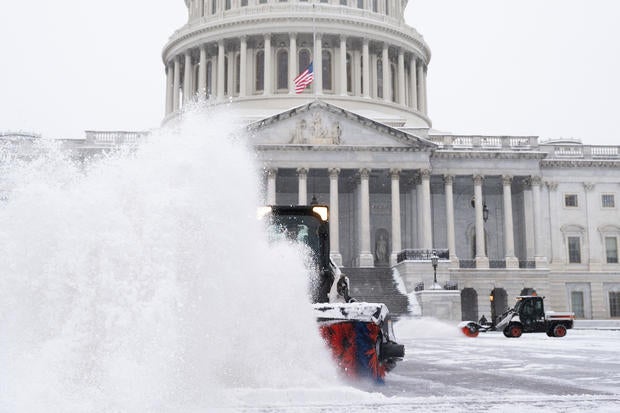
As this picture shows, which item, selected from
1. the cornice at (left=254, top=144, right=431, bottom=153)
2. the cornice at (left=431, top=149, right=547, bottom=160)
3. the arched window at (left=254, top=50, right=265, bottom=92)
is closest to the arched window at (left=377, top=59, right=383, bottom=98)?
the arched window at (left=254, top=50, right=265, bottom=92)

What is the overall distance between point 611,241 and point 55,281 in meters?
60.5

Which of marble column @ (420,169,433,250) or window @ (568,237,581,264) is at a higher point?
marble column @ (420,169,433,250)

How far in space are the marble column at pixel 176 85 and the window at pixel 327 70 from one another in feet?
48.9

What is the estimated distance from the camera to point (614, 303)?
2451 inches

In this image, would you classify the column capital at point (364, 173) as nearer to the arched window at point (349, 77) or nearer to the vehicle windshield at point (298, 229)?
the arched window at point (349, 77)

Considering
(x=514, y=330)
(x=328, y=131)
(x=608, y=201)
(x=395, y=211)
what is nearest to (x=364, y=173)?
(x=395, y=211)

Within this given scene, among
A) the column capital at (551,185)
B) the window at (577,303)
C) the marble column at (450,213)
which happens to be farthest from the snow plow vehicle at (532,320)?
the column capital at (551,185)

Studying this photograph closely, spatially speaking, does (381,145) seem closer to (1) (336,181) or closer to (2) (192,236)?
(1) (336,181)

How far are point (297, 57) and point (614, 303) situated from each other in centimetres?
3449

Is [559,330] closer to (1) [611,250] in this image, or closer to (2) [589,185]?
(2) [589,185]

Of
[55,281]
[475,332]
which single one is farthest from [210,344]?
[475,332]

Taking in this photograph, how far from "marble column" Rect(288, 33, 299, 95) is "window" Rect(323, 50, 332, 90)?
2940 millimetres

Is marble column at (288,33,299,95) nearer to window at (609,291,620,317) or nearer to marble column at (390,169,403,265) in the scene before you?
marble column at (390,169,403,265)

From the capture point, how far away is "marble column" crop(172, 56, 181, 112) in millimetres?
77188
